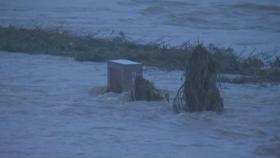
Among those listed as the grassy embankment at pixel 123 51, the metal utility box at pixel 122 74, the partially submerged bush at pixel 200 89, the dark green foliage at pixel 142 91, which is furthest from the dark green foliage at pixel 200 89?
the grassy embankment at pixel 123 51

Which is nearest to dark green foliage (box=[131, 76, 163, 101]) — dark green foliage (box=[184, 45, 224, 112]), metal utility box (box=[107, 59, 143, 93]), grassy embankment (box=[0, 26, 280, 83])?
metal utility box (box=[107, 59, 143, 93])

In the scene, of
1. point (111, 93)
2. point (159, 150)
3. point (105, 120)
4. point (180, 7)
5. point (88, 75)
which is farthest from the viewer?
point (180, 7)

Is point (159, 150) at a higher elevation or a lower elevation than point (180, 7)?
lower

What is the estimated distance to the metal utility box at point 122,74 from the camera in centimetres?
1298

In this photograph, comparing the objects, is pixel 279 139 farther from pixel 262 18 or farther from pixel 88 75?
pixel 262 18

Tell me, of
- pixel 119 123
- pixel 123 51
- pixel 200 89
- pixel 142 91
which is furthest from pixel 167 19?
pixel 119 123

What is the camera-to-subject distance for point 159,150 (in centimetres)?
944

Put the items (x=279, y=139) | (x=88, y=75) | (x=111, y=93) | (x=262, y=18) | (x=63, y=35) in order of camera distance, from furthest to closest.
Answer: (x=262, y=18), (x=63, y=35), (x=88, y=75), (x=111, y=93), (x=279, y=139)

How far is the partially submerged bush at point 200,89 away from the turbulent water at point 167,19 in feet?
31.1

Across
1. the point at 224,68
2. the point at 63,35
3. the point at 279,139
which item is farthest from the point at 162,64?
the point at 279,139

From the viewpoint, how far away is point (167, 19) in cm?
3188

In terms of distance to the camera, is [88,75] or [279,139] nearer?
[279,139]

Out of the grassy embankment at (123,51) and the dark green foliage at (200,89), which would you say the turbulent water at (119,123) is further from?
the grassy embankment at (123,51)

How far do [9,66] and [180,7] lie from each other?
19734mm
